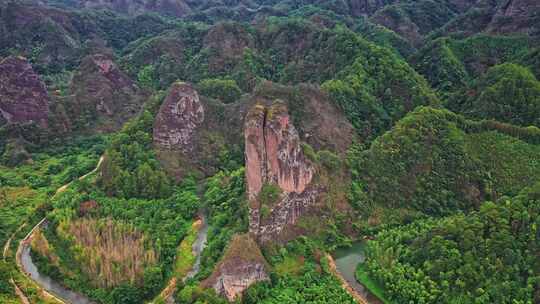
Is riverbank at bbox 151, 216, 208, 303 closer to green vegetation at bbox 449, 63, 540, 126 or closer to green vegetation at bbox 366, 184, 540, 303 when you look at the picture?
green vegetation at bbox 366, 184, 540, 303

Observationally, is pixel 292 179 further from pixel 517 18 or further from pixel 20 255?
pixel 517 18

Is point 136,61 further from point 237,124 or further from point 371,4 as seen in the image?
point 371,4

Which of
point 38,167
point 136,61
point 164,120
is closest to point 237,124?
point 164,120

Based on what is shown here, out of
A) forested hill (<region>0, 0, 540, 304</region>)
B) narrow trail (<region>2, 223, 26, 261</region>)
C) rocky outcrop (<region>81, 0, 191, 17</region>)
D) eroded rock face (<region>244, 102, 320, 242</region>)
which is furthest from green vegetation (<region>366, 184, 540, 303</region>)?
rocky outcrop (<region>81, 0, 191, 17</region>)

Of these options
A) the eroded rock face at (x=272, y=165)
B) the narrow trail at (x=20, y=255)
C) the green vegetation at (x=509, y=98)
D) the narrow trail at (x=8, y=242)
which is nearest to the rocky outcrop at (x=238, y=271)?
the eroded rock face at (x=272, y=165)

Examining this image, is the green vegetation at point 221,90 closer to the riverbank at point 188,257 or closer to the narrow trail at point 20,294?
the riverbank at point 188,257

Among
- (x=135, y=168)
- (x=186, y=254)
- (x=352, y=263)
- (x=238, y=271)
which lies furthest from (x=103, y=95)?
(x=352, y=263)
